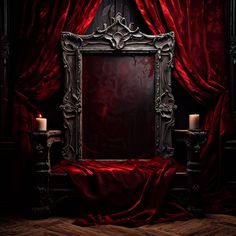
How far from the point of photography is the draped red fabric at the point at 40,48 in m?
2.86

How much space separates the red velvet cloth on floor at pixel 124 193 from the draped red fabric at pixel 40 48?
2.18 ft

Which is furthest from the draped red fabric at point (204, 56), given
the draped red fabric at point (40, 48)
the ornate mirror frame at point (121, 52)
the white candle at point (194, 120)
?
the draped red fabric at point (40, 48)

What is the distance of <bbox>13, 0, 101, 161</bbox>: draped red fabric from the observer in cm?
286

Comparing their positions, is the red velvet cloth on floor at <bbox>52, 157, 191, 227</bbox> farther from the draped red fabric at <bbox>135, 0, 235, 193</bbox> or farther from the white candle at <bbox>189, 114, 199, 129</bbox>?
the draped red fabric at <bbox>135, 0, 235, 193</bbox>

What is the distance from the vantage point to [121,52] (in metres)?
2.98

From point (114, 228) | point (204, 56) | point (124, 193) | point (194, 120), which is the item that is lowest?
point (114, 228)

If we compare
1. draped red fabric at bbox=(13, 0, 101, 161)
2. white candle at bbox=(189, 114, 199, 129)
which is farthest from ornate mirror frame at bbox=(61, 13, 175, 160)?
white candle at bbox=(189, 114, 199, 129)

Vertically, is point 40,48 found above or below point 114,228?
above

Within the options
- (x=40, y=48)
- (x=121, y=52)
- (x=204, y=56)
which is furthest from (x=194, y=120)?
(x=40, y=48)

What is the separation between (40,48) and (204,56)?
1.42m

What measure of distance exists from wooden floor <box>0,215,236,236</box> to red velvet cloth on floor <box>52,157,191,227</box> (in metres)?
0.11

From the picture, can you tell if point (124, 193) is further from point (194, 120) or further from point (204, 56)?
point (204, 56)

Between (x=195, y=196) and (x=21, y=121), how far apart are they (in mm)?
1515

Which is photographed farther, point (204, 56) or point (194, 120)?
point (204, 56)
